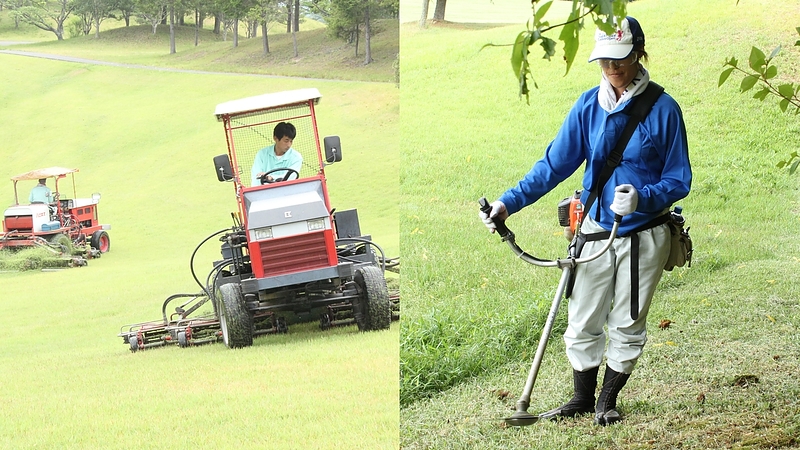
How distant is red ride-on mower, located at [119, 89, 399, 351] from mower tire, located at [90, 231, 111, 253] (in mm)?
368

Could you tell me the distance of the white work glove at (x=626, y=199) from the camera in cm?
246

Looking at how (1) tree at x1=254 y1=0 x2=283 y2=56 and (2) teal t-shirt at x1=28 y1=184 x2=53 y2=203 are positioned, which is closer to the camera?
(2) teal t-shirt at x1=28 y1=184 x2=53 y2=203

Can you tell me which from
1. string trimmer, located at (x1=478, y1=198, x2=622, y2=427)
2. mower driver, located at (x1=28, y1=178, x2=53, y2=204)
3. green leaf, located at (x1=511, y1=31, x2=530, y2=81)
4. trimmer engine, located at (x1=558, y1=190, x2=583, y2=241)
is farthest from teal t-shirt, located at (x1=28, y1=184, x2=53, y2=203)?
green leaf, located at (x1=511, y1=31, x2=530, y2=81)

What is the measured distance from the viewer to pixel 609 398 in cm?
308

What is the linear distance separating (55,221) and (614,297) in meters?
2.40

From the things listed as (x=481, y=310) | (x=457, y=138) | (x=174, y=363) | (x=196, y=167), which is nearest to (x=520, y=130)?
(x=457, y=138)

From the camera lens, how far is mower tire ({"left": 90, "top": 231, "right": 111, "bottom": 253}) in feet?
13.1

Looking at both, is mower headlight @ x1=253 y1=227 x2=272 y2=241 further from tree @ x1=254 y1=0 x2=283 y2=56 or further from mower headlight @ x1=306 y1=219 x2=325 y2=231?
tree @ x1=254 y1=0 x2=283 y2=56

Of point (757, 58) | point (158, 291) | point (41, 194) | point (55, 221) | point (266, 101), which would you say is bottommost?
point (158, 291)

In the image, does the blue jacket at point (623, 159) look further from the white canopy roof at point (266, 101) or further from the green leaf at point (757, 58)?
the white canopy roof at point (266, 101)

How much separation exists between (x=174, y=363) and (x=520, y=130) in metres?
1.86

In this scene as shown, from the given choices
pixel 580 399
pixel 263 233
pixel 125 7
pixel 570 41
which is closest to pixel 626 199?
pixel 570 41

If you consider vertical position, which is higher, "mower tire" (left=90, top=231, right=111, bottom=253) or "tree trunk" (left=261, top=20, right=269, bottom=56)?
"tree trunk" (left=261, top=20, right=269, bottom=56)

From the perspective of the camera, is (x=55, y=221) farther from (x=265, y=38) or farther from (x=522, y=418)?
(x=522, y=418)
